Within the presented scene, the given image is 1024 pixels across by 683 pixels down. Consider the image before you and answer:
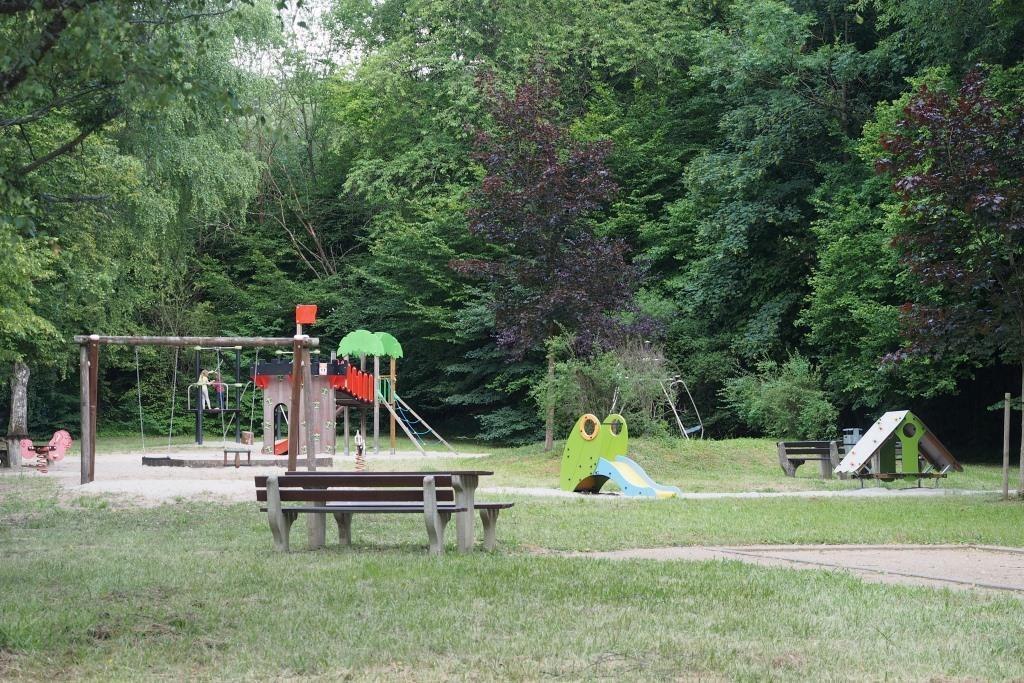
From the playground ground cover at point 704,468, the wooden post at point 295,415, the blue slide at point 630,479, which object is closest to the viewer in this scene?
the blue slide at point 630,479

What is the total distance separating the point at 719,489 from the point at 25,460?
534 inches

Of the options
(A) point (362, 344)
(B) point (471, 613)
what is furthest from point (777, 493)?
(A) point (362, 344)

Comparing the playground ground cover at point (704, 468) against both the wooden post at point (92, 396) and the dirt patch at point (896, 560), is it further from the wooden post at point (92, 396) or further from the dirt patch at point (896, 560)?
the dirt patch at point (896, 560)

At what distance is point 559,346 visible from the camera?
2238 cm

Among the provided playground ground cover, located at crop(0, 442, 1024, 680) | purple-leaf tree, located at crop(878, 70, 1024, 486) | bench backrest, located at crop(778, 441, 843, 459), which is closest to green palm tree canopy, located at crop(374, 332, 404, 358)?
bench backrest, located at crop(778, 441, 843, 459)

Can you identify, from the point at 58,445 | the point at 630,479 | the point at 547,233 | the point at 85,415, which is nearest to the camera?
the point at 630,479

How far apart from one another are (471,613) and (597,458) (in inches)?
369

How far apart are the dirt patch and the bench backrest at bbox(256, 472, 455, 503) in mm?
1164

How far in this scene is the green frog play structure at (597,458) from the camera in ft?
50.3

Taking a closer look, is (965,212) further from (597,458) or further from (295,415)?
(295,415)

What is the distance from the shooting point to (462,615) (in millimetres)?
6195

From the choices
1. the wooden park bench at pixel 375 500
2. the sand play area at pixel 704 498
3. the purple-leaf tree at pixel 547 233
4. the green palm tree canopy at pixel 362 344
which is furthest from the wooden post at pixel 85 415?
the green palm tree canopy at pixel 362 344

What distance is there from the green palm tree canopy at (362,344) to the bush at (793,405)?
8.27 meters

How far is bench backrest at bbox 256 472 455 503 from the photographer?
8.92 meters
